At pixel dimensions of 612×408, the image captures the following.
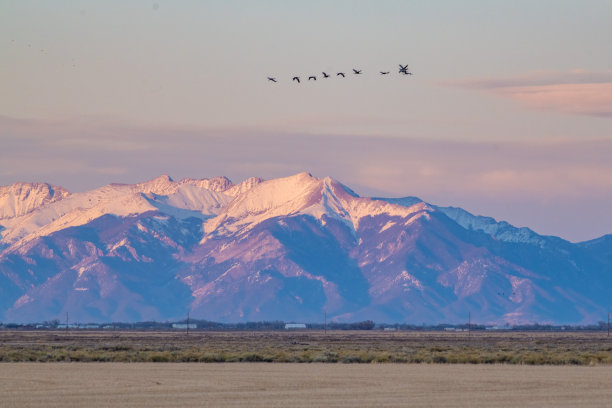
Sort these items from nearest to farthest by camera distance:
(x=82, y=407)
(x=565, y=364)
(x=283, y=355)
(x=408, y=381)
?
1. (x=82, y=407)
2. (x=408, y=381)
3. (x=565, y=364)
4. (x=283, y=355)

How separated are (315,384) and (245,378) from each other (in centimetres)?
496

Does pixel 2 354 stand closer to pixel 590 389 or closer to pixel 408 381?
pixel 408 381

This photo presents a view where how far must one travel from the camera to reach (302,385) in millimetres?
52469

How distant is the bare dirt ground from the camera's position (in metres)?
44.8

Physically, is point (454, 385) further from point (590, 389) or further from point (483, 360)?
point (483, 360)

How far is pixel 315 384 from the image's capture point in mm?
52875

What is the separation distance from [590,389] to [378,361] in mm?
24260

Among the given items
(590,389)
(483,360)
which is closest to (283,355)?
(483,360)

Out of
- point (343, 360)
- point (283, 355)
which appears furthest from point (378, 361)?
point (283, 355)

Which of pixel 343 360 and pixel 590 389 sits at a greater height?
pixel 343 360

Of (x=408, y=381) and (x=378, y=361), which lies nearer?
(x=408, y=381)

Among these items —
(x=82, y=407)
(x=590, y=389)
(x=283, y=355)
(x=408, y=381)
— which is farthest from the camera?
(x=283, y=355)

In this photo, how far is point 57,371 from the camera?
202ft

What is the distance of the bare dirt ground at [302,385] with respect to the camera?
44.8 meters
